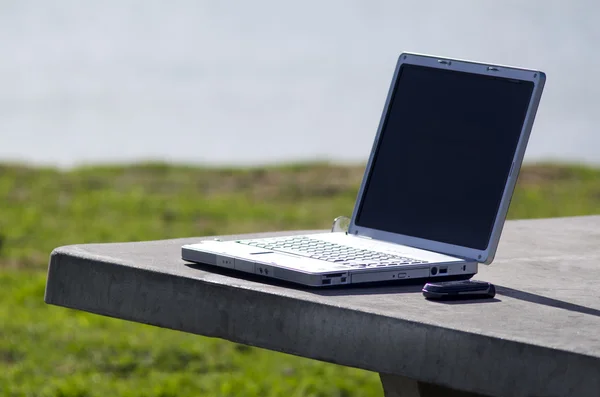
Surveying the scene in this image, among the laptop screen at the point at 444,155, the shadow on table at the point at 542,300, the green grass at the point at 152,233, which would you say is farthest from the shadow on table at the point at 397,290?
the green grass at the point at 152,233

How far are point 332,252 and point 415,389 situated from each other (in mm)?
372

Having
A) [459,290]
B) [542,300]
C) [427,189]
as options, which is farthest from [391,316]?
[427,189]

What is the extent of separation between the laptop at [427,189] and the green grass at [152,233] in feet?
7.35

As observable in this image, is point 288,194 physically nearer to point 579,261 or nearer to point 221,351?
point 221,351

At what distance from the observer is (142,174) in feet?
32.0

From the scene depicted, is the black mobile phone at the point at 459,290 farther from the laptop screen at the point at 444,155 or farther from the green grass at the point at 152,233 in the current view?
the green grass at the point at 152,233

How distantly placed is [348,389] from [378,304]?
264 centimetres

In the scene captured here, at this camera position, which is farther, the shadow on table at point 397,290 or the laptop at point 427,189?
the laptop at point 427,189

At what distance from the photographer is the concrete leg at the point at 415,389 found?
6.69ft

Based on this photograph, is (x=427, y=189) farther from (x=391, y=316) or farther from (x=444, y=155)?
(x=391, y=316)

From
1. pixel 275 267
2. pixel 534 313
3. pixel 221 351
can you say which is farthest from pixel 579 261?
pixel 221 351

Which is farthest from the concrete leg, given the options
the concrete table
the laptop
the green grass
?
the green grass

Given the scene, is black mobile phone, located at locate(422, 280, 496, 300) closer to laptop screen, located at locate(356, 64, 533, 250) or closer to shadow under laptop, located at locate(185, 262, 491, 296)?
shadow under laptop, located at locate(185, 262, 491, 296)

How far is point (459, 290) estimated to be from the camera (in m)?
1.68
